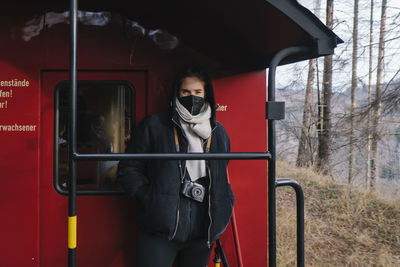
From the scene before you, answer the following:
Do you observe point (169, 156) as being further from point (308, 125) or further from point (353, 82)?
point (353, 82)

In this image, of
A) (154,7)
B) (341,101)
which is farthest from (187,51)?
(341,101)

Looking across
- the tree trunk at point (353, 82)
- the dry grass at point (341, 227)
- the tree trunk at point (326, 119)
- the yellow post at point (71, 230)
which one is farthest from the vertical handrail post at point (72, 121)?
the tree trunk at point (326, 119)

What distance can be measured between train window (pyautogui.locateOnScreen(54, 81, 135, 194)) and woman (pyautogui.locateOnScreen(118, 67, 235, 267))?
55cm

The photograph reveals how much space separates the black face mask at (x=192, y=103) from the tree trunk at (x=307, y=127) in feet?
29.1

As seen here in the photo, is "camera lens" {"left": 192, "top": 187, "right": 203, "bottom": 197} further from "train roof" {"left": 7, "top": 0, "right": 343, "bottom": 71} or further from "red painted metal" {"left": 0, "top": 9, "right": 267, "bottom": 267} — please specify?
"train roof" {"left": 7, "top": 0, "right": 343, "bottom": 71}

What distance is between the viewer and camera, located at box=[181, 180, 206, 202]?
1744 millimetres

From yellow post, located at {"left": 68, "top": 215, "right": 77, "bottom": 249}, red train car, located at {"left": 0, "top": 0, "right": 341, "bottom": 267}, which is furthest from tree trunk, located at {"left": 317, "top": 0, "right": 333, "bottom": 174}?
yellow post, located at {"left": 68, "top": 215, "right": 77, "bottom": 249}

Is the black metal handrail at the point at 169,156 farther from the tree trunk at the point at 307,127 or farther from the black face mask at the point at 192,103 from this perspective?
the tree trunk at the point at 307,127

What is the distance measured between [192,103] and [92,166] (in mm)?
1081

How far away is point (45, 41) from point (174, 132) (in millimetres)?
1353

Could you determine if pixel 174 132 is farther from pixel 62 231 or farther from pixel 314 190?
pixel 314 190

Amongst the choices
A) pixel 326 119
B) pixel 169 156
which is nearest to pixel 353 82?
pixel 326 119

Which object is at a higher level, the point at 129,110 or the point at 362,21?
the point at 362,21

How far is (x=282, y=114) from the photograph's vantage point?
4.52 ft
